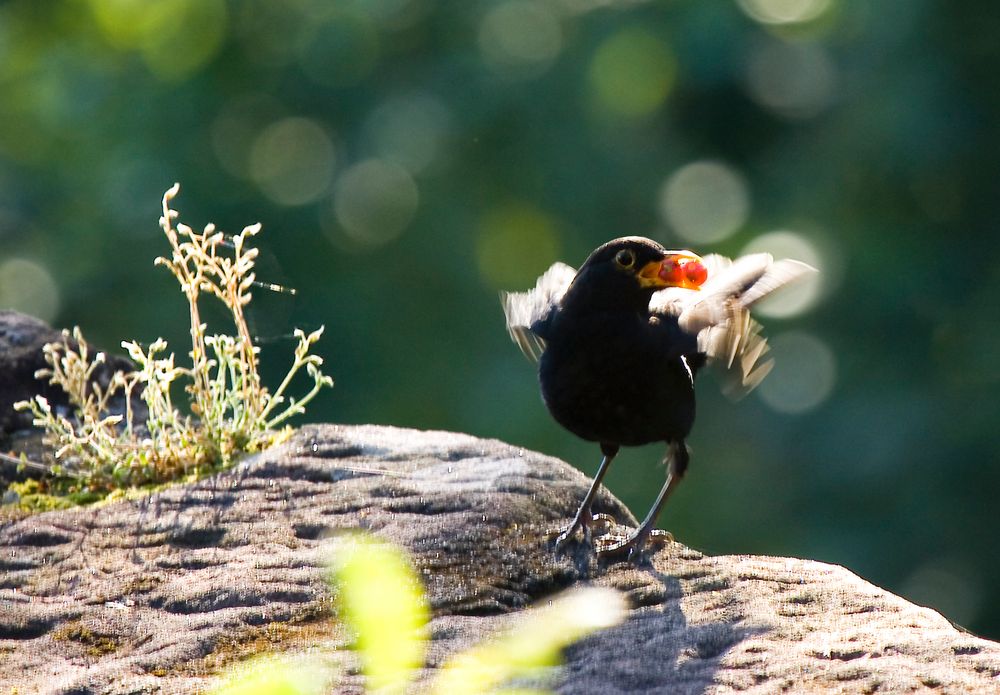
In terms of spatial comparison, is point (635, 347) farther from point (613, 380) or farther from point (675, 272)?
point (675, 272)

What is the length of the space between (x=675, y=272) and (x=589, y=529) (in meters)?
0.93

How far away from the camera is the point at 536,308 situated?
453cm

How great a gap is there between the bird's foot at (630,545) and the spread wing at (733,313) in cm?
64

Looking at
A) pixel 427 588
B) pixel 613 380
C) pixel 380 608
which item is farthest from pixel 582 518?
A: pixel 380 608

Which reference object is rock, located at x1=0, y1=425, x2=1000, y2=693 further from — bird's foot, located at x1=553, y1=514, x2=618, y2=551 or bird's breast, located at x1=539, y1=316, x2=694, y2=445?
bird's breast, located at x1=539, y1=316, x2=694, y2=445

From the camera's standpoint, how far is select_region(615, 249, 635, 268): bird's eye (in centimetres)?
396

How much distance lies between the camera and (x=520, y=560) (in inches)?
139

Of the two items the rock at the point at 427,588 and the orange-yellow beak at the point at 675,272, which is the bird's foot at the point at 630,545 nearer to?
the rock at the point at 427,588

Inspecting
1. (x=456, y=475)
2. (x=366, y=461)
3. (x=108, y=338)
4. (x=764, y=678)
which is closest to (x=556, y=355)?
(x=456, y=475)

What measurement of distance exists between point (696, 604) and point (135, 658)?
58.2 inches

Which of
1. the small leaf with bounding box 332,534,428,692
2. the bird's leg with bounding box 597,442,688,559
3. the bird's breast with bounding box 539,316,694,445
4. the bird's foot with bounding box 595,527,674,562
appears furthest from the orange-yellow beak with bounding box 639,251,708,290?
the small leaf with bounding box 332,534,428,692

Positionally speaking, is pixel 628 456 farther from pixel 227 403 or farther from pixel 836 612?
pixel 836 612

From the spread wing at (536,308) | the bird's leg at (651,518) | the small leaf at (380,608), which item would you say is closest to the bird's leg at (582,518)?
the bird's leg at (651,518)

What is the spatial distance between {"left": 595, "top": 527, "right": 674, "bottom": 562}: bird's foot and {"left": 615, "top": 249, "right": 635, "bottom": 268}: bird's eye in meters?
0.91
